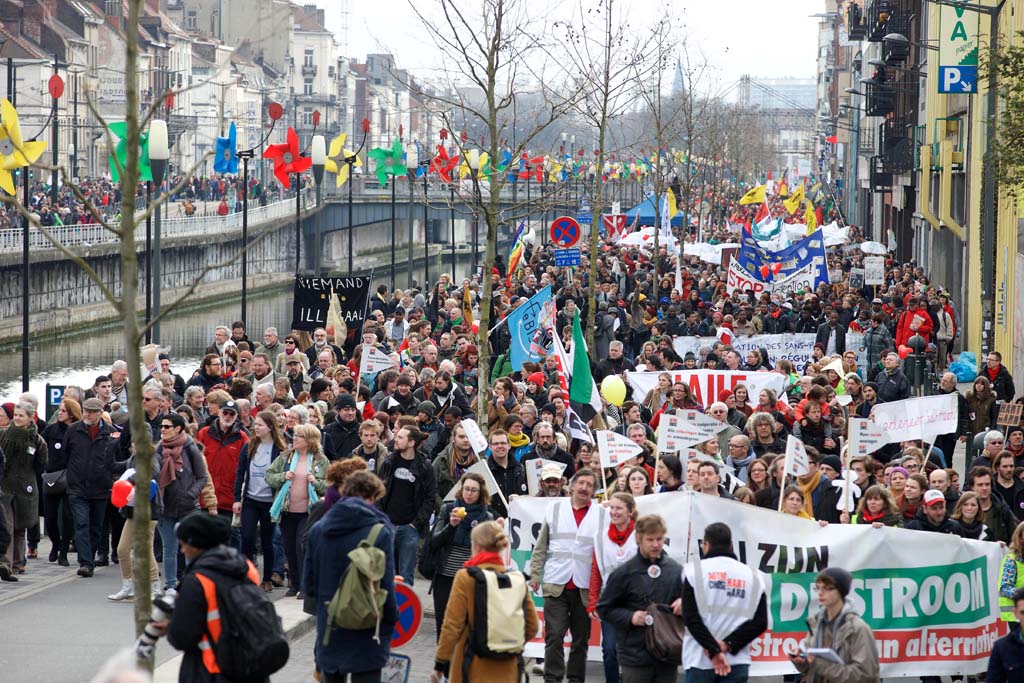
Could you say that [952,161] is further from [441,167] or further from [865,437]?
[865,437]

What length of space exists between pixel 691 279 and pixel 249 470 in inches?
1105

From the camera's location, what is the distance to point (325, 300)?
22750 millimetres

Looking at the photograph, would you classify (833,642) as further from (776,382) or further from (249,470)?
(776,382)

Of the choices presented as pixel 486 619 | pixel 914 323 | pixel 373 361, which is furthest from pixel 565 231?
pixel 486 619

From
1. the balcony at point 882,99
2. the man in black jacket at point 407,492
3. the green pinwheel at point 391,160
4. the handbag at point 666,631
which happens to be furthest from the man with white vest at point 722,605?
the balcony at point 882,99

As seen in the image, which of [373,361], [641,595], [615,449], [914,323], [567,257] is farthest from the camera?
[567,257]

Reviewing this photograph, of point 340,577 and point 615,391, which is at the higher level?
point 340,577

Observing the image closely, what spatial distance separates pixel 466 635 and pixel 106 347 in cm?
4212

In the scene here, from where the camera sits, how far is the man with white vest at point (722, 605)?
8.05 m

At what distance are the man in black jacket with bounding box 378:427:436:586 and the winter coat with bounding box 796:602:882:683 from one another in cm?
429

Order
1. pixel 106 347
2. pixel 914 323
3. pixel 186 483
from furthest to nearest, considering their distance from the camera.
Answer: pixel 106 347
pixel 914 323
pixel 186 483

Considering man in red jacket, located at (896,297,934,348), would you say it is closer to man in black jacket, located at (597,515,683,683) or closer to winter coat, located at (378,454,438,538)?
winter coat, located at (378,454,438,538)

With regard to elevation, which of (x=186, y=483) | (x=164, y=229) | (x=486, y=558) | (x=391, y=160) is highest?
(x=391, y=160)

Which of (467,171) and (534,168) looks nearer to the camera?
(467,171)
